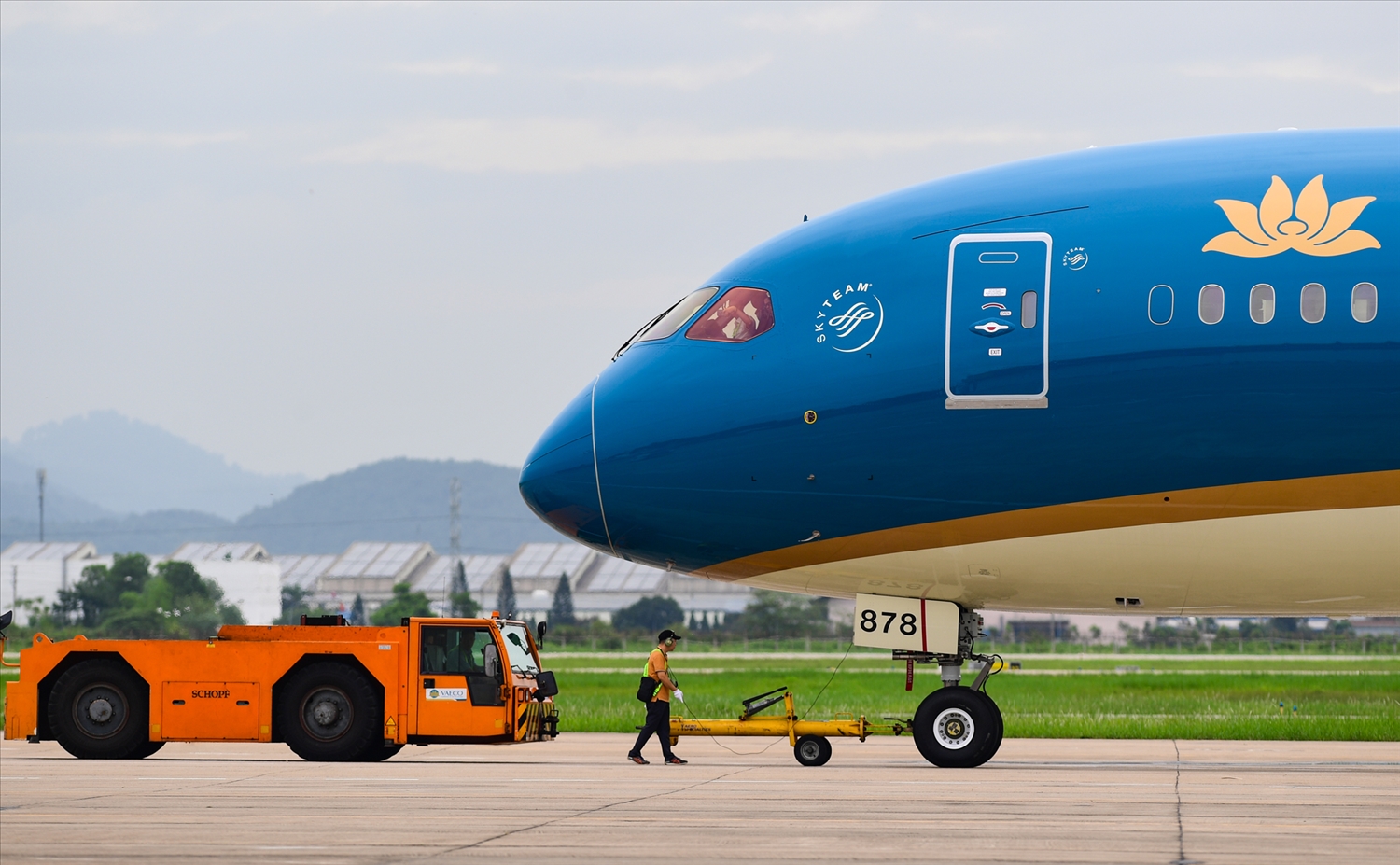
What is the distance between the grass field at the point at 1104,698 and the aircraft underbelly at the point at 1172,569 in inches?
342

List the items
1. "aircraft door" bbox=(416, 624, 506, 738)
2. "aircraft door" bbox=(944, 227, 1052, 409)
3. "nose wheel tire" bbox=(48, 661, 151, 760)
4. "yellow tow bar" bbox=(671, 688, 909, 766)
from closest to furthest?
"aircraft door" bbox=(944, 227, 1052, 409) → "yellow tow bar" bbox=(671, 688, 909, 766) → "aircraft door" bbox=(416, 624, 506, 738) → "nose wheel tire" bbox=(48, 661, 151, 760)

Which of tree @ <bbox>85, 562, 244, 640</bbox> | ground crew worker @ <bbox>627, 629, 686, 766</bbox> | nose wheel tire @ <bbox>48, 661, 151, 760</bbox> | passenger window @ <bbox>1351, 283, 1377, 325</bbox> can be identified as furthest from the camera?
tree @ <bbox>85, 562, 244, 640</bbox>

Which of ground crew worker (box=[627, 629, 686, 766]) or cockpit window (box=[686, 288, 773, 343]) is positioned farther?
ground crew worker (box=[627, 629, 686, 766])

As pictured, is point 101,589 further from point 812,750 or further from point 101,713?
point 812,750

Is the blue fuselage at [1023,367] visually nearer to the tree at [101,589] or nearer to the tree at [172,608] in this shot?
the tree at [172,608]

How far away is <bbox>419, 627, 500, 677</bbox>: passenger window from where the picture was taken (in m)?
18.9

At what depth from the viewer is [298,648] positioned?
1889 cm

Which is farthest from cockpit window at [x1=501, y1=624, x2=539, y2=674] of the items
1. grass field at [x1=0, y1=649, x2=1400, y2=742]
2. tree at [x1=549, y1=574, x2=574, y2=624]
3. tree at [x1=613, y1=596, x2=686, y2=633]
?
tree at [x1=549, y1=574, x2=574, y2=624]

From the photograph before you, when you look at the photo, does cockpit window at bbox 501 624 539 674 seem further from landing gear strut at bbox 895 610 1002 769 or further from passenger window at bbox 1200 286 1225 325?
passenger window at bbox 1200 286 1225 325

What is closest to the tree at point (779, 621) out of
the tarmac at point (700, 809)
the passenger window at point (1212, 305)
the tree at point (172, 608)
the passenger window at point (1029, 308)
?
the tree at point (172, 608)

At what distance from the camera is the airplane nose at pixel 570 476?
16328 mm

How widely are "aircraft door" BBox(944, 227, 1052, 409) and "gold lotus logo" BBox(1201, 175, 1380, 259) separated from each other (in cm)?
159

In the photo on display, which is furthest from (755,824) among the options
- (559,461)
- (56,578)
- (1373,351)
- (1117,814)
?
(56,578)

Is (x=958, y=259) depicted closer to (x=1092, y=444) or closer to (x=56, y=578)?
(x=1092, y=444)
